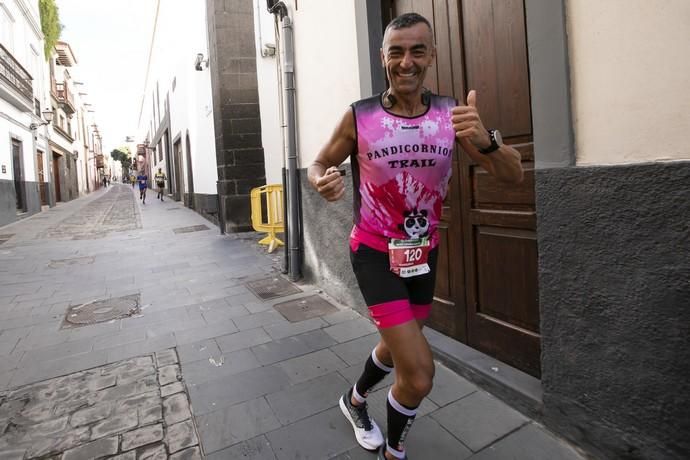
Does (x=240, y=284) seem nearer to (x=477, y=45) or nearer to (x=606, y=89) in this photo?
(x=477, y=45)

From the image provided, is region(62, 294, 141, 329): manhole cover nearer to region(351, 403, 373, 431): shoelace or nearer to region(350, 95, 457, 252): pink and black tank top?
region(351, 403, 373, 431): shoelace

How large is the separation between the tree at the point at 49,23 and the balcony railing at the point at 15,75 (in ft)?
18.1

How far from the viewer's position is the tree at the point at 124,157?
340 ft

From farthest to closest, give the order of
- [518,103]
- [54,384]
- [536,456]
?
[54,384]
[518,103]
[536,456]

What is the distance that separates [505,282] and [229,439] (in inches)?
74.6

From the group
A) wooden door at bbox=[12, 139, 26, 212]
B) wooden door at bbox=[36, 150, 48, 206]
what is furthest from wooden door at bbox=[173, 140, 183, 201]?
wooden door at bbox=[12, 139, 26, 212]

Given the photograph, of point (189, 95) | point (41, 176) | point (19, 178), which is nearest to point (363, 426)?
point (189, 95)

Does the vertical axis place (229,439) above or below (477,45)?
below

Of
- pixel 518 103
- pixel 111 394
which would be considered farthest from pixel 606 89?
pixel 111 394

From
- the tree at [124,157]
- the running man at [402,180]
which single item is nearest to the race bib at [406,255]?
the running man at [402,180]

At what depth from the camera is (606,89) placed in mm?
1963

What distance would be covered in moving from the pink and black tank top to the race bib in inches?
1.1

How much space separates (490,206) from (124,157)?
12080cm

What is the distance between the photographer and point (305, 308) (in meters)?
4.58
